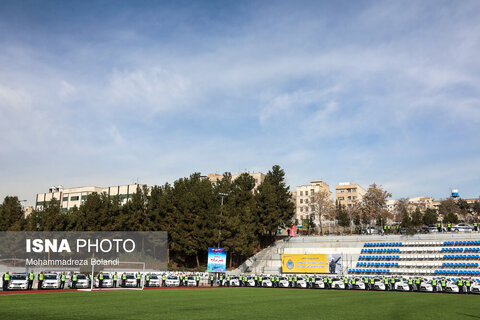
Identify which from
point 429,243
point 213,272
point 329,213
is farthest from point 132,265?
point 329,213

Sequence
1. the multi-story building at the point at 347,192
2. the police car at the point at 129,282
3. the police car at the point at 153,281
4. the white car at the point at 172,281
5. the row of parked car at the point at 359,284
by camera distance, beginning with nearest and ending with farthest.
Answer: the row of parked car at the point at 359,284 < the police car at the point at 129,282 < the police car at the point at 153,281 < the white car at the point at 172,281 < the multi-story building at the point at 347,192

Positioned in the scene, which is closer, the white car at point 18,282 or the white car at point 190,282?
the white car at point 18,282

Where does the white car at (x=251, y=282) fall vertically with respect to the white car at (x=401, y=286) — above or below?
below

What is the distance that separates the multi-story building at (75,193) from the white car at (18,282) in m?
101

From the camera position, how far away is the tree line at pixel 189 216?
68.2 meters

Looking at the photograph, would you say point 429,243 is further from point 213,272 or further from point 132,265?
point 132,265

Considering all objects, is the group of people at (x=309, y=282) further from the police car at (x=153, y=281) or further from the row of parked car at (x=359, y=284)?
the police car at (x=153, y=281)

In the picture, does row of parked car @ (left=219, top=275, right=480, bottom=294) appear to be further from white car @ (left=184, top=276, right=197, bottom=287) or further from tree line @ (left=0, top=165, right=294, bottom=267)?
tree line @ (left=0, top=165, right=294, bottom=267)

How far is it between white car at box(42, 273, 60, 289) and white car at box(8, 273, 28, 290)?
5.09 ft

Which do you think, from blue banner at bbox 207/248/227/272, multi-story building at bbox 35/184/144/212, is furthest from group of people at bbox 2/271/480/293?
multi-story building at bbox 35/184/144/212

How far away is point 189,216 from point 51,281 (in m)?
35.2

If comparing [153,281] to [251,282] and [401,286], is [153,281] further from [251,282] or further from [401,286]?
[401,286]

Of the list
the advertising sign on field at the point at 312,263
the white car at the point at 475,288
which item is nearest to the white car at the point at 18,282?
the advertising sign on field at the point at 312,263

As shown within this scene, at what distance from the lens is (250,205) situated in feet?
257
